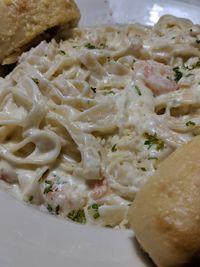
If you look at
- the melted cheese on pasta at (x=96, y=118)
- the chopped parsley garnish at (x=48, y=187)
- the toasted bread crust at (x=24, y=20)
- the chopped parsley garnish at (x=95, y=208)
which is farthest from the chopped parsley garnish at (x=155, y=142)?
the toasted bread crust at (x=24, y=20)

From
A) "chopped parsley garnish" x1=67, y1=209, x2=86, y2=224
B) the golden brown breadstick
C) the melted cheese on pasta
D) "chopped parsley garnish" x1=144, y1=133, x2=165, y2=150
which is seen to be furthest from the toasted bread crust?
the golden brown breadstick

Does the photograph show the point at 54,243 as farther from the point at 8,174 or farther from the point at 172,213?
the point at 8,174

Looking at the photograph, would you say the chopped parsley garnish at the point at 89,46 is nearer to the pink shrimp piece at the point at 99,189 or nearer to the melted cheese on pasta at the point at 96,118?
the melted cheese on pasta at the point at 96,118

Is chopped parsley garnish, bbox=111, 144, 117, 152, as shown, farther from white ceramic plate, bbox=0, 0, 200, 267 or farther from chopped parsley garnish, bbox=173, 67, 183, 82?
chopped parsley garnish, bbox=173, 67, 183, 82

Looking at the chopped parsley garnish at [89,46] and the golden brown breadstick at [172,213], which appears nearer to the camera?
the golden brown breadstick at [172,213]

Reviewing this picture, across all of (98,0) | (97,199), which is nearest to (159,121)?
(97,199)

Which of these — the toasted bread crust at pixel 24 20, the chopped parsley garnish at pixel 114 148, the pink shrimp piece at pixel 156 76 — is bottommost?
the chopped parsley garnish at pixel 114 148
